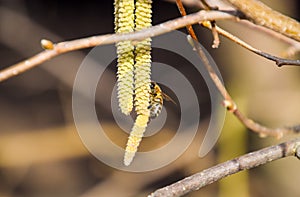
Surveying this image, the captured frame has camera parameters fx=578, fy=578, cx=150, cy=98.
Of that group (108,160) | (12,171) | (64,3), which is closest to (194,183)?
(108,160)

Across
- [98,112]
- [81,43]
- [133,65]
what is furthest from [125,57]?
[98,112]

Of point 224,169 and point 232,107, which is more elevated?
point 232,107

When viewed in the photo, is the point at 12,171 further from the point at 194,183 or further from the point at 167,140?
the point at 194,183

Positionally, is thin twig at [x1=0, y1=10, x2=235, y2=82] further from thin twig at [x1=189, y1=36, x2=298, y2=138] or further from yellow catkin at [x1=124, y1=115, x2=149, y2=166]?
yellow catkin at [x1=124, y1=115, x2=149, y2=166]

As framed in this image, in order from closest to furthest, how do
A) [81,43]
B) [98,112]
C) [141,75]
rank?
[81,43], [141,75], [98,112]

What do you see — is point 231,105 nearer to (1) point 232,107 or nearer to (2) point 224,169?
(1) point 232,107

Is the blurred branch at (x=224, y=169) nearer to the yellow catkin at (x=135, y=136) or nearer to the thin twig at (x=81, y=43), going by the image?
the yellow catkin at (x=135, y=136)

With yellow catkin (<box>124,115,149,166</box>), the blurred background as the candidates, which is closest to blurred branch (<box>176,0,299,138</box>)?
yellow catkin (<box>124,115,149,166</box>)

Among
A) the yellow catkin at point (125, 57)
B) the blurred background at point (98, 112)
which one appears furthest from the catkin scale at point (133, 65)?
the blurred background at point (98, 112)
